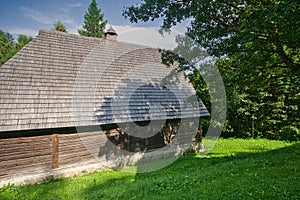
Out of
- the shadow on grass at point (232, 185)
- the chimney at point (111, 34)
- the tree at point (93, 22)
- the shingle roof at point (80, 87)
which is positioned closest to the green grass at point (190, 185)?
the shadow on grass at point (232, 185)

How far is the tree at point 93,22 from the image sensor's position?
1166 inches

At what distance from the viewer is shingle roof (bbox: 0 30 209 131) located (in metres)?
7.49

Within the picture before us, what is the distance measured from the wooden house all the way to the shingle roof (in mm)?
27

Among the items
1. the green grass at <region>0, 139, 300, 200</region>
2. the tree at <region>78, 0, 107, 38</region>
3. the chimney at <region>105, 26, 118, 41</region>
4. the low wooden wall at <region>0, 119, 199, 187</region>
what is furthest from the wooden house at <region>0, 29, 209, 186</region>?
the tree at <region>78, 0, 107, 38</region>

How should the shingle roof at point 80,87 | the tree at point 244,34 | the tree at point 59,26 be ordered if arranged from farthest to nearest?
the tree at point 59,26
the shingle roof at point 80,87
the tree at point 244,34

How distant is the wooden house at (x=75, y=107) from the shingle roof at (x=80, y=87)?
3 cm

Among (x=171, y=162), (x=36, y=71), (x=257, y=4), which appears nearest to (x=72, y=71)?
(x=36, y=71)

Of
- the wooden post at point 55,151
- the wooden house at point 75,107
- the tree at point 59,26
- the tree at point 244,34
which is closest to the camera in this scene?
the tree at point 244,34

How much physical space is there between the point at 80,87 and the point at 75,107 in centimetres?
105

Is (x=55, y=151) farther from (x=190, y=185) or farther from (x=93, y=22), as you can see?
(x=93, y=22)

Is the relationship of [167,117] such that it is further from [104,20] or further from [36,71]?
[104,20]

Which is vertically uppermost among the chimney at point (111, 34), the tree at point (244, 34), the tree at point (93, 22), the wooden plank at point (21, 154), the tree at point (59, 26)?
the tree at point (93, 22)

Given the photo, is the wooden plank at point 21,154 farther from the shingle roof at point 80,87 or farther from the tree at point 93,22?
the tree at point 93,22

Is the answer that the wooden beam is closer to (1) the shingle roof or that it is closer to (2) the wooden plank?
(2) the wooden plank
